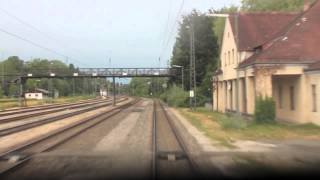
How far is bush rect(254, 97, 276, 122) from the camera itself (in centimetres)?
3422

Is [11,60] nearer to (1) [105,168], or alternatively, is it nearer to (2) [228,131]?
(2) [228,131]

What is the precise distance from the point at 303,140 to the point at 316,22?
Answer: 51.5 feet

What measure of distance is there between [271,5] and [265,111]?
48430 mm

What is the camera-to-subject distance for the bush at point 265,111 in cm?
3422

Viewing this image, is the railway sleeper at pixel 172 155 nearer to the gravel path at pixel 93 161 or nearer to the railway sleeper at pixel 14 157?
the gravel path at pixel 93 161

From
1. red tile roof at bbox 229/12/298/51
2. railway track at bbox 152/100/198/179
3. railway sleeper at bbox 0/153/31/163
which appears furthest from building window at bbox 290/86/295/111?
railway sleeper at bbox 0/153/31/163

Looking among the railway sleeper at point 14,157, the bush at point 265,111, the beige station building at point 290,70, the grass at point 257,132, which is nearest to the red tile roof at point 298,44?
the beige station building at point 290,70

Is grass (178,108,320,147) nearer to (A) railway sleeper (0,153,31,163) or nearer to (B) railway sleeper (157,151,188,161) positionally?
(B) railway sleeper (157,151,188,161)

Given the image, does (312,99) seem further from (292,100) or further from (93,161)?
(93,161)

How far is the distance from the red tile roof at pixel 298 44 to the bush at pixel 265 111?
2.99 m

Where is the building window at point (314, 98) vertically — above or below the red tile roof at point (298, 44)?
below

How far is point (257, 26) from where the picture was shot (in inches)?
1943

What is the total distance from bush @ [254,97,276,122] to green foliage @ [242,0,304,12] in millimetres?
40030

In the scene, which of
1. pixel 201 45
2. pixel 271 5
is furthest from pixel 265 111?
pixel 201 45
